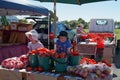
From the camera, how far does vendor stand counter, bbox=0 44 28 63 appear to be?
24.7ft

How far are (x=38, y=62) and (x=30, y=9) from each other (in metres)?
4.21

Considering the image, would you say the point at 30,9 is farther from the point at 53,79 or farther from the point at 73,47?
the point at 53,79

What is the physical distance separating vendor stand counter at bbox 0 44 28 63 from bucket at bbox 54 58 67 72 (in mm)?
3774

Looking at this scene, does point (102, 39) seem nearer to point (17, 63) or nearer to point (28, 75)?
point (17, 63)

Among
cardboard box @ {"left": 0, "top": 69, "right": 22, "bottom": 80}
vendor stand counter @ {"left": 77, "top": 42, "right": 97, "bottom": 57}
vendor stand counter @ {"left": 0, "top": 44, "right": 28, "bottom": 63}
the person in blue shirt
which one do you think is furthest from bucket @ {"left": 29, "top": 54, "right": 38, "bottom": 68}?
vendor stand counter @ {"left": 77, "top": 42, "right": 97, "bottom": 57}

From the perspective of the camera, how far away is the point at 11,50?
26.2 feet

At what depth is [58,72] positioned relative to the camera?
12.6ft

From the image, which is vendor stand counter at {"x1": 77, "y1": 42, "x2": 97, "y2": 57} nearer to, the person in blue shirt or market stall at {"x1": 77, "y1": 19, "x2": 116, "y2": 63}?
market stall at {"x1": 77, "y1": 19, "x2": 116, "y2": 63}

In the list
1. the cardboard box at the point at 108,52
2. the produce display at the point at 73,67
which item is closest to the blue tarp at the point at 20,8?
the cardboard box at the point at 108,52

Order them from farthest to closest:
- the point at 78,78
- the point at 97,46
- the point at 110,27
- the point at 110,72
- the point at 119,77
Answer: the point at 110,27 < the point at 97,46 < the point at 119,77 < the point at 110,72 < the point at 78,78

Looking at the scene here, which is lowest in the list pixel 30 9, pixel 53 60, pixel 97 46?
pixel 97 46

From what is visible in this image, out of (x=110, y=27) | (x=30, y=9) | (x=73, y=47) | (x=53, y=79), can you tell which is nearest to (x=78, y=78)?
(x=53, y=79)

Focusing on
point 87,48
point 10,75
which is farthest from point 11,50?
point 10,75

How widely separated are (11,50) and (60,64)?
442 centimetres
